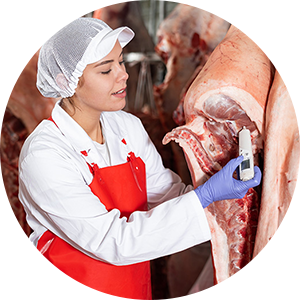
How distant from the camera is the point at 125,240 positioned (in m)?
1.11

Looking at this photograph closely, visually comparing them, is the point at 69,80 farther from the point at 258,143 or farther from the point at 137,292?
the point at 137,292

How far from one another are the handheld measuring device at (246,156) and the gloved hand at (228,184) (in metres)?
0.01

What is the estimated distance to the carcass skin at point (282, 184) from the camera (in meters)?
1.03

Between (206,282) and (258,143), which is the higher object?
(258,143)

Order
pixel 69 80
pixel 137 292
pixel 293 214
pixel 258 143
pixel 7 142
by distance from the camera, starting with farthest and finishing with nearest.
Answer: pixel 7 142
pixel 137 292
pixel 69 80
pixel 258 143
pixel 293 214

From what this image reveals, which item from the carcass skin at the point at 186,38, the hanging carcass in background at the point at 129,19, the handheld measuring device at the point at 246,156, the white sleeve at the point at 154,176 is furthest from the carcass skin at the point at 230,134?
the hanging carcass in background at the point at 129,19

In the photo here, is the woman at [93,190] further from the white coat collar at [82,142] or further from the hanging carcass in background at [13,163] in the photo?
the hanging carcass in background at [13,163]

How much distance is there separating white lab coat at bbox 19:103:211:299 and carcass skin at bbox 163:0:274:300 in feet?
0.34

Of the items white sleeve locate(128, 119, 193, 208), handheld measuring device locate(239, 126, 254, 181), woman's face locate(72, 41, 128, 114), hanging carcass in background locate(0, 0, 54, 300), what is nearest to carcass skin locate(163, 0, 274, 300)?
handheld measuring device locate(239, 126, 254, 181)

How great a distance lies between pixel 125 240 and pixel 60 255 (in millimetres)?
281

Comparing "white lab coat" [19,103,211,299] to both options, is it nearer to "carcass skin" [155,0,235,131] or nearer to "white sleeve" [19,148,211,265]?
"white sleeve" [19,148,211,265]

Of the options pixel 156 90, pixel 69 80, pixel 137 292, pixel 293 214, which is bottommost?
pixel 137 292

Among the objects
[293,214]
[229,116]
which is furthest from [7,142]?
[293,214]

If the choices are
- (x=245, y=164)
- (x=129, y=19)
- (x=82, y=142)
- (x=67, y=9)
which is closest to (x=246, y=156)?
(x=245, y=164)
